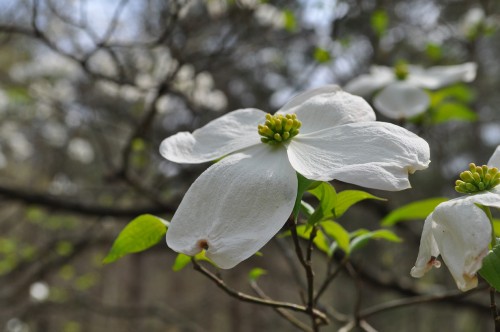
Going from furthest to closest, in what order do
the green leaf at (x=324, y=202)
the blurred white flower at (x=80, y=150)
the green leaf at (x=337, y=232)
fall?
the blurred white flower at (x=80, y=150)
the green leaf at (x=337, y=232)
the green leaf at (x=324, y=202)

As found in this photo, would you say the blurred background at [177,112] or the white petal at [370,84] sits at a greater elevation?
the white petal at [370,84]

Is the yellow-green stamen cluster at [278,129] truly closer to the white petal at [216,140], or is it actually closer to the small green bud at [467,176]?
the white petal at [216,140]

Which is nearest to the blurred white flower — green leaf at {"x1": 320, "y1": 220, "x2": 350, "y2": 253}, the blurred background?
the blurred background

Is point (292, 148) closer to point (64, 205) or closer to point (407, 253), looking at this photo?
point (64, 205)

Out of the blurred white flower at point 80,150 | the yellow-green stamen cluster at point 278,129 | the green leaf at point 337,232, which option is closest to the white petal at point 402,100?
the green leaf at point 337,232

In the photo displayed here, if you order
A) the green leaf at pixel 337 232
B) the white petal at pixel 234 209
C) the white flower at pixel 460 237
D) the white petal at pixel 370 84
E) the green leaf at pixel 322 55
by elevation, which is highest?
the white flower at pixel 460 237

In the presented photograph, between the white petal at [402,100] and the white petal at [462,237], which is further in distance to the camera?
the white petal at [402,100]

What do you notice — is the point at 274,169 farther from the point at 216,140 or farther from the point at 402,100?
the point at 402,100

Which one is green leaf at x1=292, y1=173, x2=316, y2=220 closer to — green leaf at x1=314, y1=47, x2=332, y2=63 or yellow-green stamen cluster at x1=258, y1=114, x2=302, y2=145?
yellow-green stamen cluster at x1=258, y1=114, x2=302, y2=145
